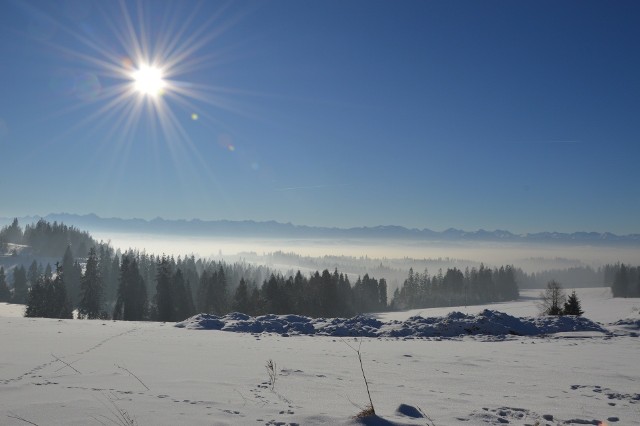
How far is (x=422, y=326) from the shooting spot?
21.6 metres

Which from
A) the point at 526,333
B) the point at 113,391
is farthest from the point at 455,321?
the point at 113,391

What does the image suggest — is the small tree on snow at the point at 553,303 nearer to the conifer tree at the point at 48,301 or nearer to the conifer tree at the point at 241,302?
the conifer tree at the point at 241,302

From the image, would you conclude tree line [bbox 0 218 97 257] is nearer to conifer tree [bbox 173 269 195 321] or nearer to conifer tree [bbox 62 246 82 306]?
conifer tree [bbox 62 246 82 306]

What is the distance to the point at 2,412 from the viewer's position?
5023 mm

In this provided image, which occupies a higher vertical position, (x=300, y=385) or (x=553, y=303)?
(x=300, y=385)

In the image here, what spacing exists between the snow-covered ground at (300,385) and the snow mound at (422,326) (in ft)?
25.2

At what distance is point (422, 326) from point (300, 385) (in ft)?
51.3

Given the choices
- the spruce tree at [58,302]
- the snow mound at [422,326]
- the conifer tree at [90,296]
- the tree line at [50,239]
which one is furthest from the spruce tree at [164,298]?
the tree line at [50,239]

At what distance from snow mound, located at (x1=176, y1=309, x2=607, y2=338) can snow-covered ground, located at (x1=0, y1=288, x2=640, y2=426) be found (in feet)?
25.2

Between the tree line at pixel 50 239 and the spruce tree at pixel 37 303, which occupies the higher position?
the tree line at pixel 50 239

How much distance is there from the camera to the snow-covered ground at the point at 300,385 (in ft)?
17.5

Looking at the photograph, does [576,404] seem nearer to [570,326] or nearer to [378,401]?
[378,401]

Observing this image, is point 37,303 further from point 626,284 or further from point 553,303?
point 626,284

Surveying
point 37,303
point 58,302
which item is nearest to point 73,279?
point 58,302
